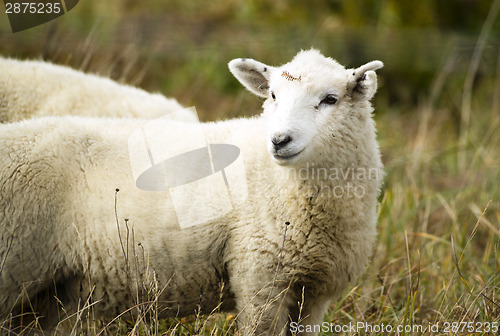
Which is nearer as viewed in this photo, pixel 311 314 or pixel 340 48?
pixel 311 314

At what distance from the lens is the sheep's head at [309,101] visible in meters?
2.91

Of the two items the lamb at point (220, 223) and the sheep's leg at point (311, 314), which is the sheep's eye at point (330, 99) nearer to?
the lamb at point (220, 223)

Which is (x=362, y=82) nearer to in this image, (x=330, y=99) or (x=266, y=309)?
(x=330, y=99)

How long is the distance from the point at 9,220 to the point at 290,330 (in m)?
1.59

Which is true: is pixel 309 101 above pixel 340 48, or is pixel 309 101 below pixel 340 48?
above

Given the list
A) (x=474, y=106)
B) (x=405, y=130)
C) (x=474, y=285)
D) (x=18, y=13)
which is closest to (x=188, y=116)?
(x=474, y=285)

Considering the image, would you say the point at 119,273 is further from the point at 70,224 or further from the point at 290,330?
the point at 290,330

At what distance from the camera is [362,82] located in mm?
3145

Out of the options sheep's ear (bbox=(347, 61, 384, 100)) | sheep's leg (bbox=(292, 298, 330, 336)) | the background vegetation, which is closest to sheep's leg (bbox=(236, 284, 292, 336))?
sheep's leg (bbox=(292, 298, 330, 336))

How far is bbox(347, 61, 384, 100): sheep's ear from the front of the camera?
3.11 m

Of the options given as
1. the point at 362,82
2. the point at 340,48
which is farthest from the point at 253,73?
the point at 340,48

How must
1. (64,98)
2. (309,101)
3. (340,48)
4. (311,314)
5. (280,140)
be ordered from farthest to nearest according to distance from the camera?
1. (340,48)
2. (64,98)
3. (311,314)
4. (309,101)
5. (280,140)

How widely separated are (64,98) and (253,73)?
158 cm

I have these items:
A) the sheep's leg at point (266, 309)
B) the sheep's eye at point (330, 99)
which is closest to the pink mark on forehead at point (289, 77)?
the sheep's eye at point (330, 99)
